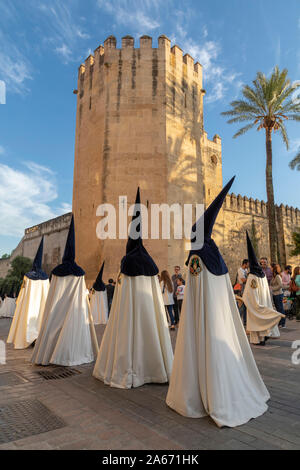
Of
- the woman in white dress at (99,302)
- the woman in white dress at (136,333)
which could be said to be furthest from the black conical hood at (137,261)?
the woman in white dress at (99,302)

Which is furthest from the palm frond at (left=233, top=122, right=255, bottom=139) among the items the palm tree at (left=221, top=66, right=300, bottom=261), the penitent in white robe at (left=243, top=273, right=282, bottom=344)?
the penitent in white robe at (left=243, top=273, right=282, bottom=344)

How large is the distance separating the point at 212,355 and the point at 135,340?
1464 mm

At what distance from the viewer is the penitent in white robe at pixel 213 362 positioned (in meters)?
2.79

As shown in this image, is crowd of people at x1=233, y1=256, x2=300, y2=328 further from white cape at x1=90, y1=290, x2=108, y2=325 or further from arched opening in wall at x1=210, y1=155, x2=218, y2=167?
arched opening in wall at x1=210, y1=155, x2=218, y2=167

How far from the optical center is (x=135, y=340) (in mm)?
4051

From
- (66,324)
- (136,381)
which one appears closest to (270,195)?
(66,324)

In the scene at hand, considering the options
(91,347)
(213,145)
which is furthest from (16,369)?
(213,145)

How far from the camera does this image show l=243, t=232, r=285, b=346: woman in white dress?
20.4 ft

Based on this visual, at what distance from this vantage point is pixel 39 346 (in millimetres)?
5168

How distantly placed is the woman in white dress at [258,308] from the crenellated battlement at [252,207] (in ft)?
60.0

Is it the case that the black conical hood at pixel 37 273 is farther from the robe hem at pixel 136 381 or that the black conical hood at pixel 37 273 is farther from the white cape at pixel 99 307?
the white cape at pixel 99 307

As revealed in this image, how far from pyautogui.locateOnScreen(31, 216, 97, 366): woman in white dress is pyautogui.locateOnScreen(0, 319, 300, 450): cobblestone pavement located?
2.56ft

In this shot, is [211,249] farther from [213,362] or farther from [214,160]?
[214,160]

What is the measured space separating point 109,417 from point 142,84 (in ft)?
57.3
